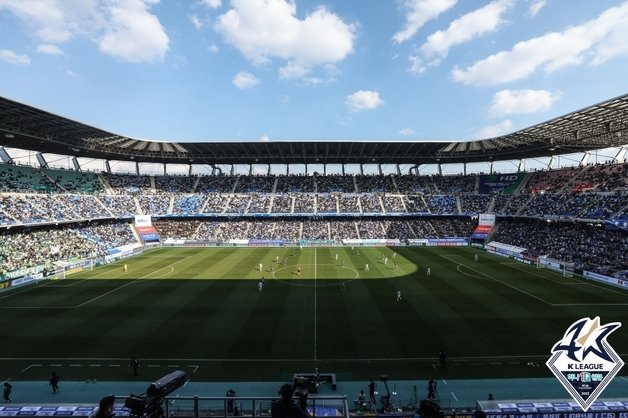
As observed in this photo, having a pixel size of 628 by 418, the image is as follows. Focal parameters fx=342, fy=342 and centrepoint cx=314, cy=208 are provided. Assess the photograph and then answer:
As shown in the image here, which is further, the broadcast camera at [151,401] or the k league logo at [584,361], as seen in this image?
the k league logo at [584,361]

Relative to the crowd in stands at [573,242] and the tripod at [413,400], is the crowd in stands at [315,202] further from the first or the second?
the tripod at [413,400]

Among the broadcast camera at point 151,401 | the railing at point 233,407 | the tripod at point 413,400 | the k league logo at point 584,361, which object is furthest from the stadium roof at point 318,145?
the broadcast camera at point 151,401

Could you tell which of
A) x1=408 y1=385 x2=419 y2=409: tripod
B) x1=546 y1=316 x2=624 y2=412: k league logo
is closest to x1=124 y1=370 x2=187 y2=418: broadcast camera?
x1=546 y1=316 x2=624 y2=412: k league logo

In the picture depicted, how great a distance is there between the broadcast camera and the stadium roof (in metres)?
42.6

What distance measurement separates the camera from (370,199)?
242 feet

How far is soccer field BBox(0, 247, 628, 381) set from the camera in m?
18.7

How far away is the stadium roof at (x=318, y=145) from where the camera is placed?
41.5m

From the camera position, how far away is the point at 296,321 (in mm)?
24656

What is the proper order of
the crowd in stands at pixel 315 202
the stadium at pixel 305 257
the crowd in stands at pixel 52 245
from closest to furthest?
the stadium at pixel 305 257, the crowd in stands at pixel 52 245, the crowd in stands at pixel 315 202

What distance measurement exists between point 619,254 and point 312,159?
2063 inches

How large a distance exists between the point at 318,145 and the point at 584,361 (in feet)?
196

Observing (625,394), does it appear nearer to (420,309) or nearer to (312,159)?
(420,309)

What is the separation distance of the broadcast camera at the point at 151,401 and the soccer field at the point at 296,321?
12758 millimetres

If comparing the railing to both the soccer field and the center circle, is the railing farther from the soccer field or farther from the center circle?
the center circle
